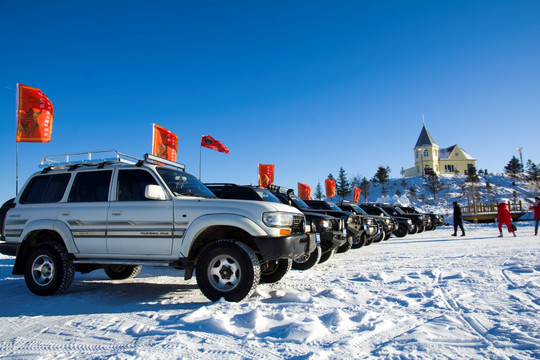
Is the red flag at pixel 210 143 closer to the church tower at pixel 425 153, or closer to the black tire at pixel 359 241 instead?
the black tire at pixel 359 241

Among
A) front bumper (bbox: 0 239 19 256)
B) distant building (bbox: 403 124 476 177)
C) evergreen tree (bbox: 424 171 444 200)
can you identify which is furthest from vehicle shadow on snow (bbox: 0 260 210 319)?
distant building (bbox: 403 124 476 177)

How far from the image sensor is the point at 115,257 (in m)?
5.40

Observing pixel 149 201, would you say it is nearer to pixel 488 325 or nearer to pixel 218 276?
pixel 218 276

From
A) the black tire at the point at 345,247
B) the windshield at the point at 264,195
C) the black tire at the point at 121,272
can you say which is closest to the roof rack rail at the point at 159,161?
the black tire at the point at 121,272

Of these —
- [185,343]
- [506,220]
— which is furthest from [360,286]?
[506,220]

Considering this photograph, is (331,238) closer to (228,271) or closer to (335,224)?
(335,224)

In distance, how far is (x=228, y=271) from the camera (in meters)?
4.91

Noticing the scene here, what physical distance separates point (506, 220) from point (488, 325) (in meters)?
14.5

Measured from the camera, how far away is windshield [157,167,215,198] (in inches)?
221

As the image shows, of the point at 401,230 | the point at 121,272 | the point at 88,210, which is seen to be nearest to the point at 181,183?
the point at 88,210

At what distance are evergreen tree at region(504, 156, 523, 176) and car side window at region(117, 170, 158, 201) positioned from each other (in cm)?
10717

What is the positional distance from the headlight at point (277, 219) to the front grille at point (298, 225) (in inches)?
8.3

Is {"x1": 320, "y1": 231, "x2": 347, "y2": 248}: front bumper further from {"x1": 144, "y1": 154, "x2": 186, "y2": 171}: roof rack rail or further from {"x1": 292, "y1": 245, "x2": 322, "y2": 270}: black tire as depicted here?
{"x1": 144, "y1": 154, "x2": 186, "y2": 171}: roof rack rail

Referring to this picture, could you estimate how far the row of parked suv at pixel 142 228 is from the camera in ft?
16.0
